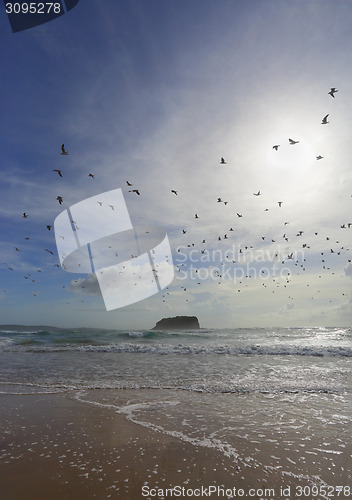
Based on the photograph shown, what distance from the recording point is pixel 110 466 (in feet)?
18.2

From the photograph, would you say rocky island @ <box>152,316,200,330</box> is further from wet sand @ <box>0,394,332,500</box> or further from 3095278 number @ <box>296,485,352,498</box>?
3095278 number @ <box>296,485,352,498</box>

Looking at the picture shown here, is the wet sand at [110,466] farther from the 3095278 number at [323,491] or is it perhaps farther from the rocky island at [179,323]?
the rocky island at [179,323]

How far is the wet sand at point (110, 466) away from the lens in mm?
4770

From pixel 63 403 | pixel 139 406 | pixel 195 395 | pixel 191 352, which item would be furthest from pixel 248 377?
pixel 191 352

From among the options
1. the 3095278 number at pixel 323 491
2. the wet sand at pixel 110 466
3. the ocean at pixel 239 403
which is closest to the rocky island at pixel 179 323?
the ocean at pixel 239 403

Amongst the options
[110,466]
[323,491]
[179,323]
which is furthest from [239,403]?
[179,323]

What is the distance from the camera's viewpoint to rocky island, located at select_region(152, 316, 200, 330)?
11494cm

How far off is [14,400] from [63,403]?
1904 millimetres

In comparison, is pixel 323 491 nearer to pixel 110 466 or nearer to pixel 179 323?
pixel 110 466

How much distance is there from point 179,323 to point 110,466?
114 meters

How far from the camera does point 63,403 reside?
32.2 feet

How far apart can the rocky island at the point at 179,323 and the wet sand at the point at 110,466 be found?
4340 inches

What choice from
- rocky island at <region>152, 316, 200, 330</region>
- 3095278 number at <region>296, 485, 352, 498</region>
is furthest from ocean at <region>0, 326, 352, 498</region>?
rocky island at <region>152, 316, 200, 330</region>

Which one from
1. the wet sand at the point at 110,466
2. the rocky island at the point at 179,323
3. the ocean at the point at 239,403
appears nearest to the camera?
the wet sand at the point at 110,466
